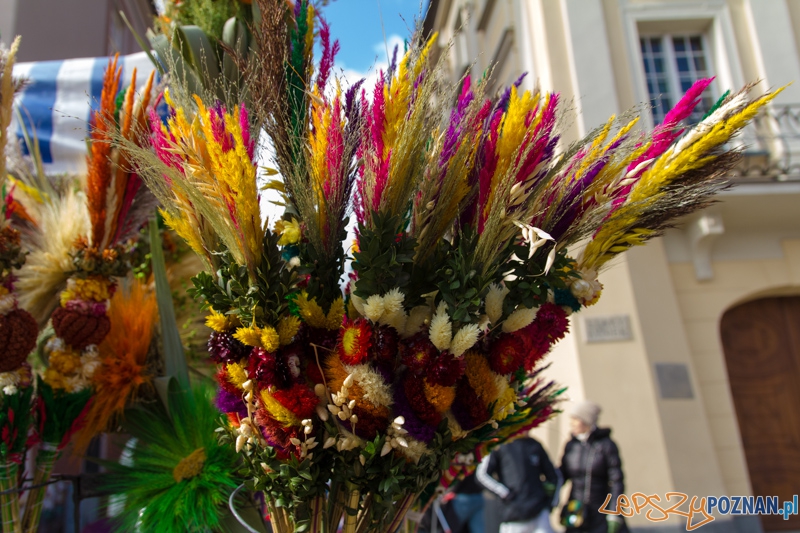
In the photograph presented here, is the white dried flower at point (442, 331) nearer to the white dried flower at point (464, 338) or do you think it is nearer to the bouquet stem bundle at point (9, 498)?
the white dried flower at point (464, 338)

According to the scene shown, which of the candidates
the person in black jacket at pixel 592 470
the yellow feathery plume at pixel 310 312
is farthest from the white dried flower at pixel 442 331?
the person in black jacket at pixel 592 470

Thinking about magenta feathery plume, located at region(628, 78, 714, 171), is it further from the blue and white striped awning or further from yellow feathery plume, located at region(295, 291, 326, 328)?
the blue and white striped awning

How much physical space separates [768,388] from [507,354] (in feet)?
20.7

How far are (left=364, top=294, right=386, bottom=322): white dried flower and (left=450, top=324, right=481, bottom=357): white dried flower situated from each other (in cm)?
13

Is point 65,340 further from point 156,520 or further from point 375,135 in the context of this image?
point 375,135

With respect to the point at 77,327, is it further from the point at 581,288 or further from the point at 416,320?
the point at 581,288

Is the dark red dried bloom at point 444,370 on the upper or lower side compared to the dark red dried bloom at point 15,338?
lower

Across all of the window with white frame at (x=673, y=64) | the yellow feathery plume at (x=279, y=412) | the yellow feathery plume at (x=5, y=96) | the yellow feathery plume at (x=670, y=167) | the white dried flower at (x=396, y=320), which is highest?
the window with white frame at (x=673, y=64)

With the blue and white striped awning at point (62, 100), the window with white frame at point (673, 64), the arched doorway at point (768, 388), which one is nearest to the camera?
the blue and white striped awning at point (62, 100)

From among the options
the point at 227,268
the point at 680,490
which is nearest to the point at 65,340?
the point at 227,268

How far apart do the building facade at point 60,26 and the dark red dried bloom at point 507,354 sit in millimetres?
2439

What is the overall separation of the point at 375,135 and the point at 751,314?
672 cm

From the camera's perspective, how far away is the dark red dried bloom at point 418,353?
94 cm

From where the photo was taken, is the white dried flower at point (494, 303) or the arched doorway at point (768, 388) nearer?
the white dried flower at point (494, 303)
